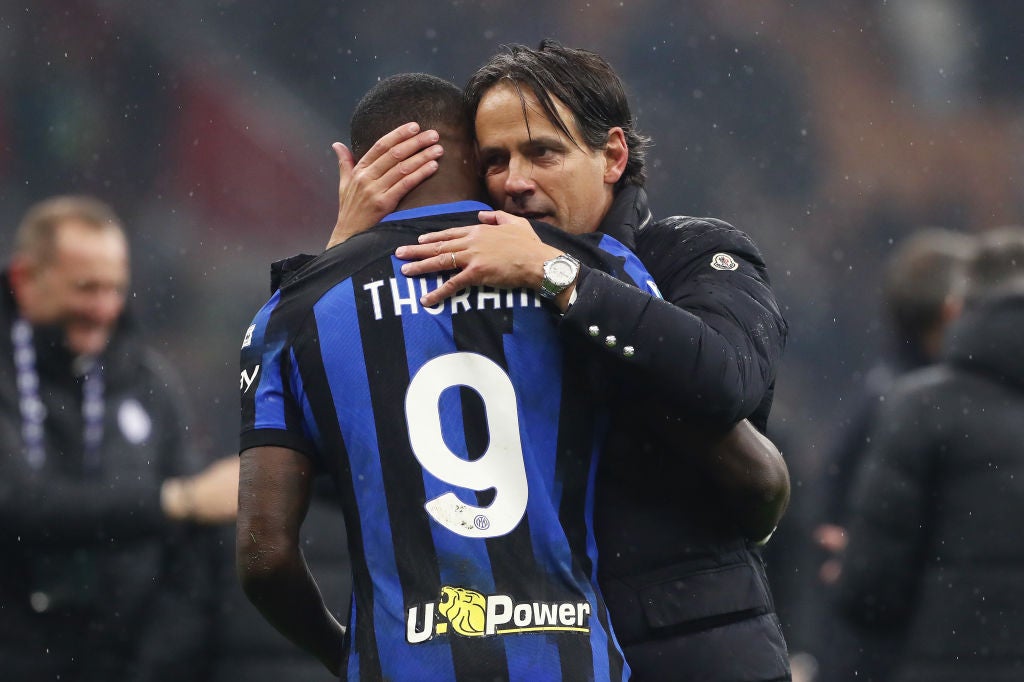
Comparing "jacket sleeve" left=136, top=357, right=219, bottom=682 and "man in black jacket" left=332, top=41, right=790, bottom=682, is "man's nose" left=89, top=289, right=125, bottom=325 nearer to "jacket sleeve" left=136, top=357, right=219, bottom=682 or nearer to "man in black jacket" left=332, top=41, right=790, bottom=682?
"jacket sleeve" left=136, top=357, right=219, bottom=682

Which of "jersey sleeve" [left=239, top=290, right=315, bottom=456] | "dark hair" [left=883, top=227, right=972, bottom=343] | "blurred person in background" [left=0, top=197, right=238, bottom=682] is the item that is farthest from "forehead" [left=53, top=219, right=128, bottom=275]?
"dark hair" [left=883, top=227, right=972, bottom=343]

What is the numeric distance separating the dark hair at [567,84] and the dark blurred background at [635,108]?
19.9 ft

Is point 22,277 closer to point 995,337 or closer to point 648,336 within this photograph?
point 995,337

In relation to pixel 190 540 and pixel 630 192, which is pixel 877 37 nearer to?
pixel 190 540

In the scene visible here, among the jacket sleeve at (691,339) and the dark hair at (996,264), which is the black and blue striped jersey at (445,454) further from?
the dark hair at (996,264)

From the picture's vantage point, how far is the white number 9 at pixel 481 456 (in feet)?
6.82

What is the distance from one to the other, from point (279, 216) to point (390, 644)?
26.0 feet

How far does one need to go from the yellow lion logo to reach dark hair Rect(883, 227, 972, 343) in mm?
3944

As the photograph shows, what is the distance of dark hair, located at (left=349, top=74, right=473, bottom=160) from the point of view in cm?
242

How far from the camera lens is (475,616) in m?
2.04

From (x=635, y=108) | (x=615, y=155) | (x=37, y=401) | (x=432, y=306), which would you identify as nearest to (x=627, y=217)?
(x=615, y=155)

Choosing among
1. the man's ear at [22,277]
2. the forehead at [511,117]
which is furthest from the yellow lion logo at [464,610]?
the man's ear at [22,277]

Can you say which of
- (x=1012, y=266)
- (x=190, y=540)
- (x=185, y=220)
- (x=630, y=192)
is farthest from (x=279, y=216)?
(x=630, y=192)

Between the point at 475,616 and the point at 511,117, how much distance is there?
929 mm
